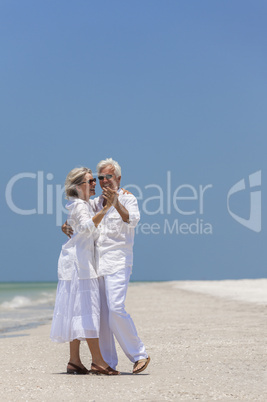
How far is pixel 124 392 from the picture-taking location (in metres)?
4.89

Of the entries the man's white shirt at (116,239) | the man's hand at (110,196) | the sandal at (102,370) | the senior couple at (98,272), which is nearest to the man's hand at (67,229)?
the senior couple at (98,272)

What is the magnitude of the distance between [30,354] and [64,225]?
2398 millimetres

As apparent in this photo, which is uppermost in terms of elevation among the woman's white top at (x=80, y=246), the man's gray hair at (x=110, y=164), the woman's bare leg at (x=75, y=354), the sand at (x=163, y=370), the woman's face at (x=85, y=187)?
the man's gray hair at (x=110, y=164)

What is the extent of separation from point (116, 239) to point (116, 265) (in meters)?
0.26

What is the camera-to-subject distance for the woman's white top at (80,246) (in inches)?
232

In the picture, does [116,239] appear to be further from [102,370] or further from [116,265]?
[102,370]

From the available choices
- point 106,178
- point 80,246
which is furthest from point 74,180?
point 80,246

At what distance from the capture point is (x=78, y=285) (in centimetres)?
590

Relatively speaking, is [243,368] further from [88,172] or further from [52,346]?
[52,346]

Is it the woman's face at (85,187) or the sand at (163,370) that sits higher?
the woman's face at (85,187)

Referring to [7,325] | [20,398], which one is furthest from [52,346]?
[7,325]

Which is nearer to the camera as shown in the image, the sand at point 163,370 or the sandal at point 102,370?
the sand at point 163,370

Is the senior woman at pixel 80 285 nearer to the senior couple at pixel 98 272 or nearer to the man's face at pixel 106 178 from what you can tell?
the senior couple at pixel 98 272

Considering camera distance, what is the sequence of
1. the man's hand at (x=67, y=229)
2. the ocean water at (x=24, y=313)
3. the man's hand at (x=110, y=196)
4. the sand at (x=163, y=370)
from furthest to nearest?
1. the ocean water at (x=24, y=313)
2. the man's hand at (x=67, y=229)
3. the man's hand at (x=110, y=196)
4. the sand at (x=163, y=370)
